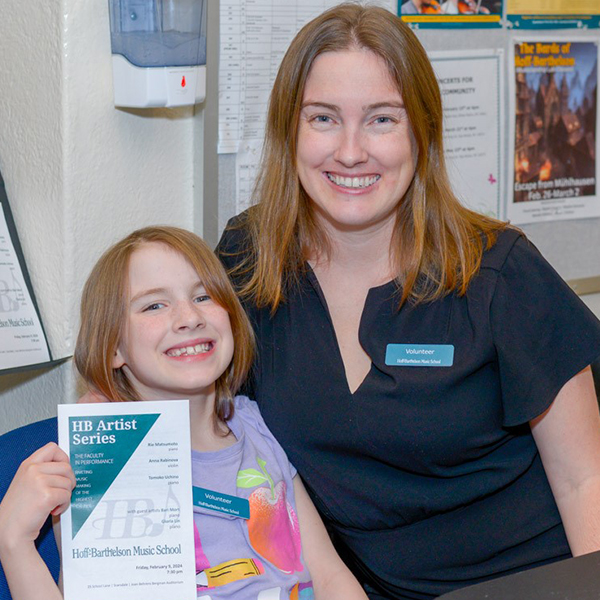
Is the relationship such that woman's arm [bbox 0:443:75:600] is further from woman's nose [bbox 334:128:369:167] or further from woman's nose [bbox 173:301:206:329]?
woman's nose [bbox 334:128:369:167]

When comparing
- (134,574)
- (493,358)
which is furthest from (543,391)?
(134,574)

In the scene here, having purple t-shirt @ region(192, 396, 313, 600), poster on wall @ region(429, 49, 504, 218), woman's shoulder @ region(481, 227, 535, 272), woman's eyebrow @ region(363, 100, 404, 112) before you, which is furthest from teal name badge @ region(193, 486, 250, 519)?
poster on wall @ region(429, 49, 504, 218)

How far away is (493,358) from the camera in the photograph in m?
1.46

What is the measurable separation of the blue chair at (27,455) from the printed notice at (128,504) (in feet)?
0.30

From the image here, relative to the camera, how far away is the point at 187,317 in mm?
1373

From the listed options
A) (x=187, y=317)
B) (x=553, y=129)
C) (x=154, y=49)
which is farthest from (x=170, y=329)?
(x=553, y=129)

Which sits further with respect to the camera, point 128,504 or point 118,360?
point 118,360

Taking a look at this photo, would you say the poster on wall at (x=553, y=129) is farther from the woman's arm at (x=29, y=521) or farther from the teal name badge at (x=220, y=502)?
the woman's arm at (x=29, y=521)

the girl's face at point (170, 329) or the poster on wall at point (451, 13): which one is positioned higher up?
the poster on wall at point (451, 13)

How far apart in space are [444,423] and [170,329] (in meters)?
0.47

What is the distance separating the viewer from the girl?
1369mm

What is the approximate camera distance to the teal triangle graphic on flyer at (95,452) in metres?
1.22

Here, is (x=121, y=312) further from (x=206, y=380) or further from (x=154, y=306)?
(x=206, y=380)

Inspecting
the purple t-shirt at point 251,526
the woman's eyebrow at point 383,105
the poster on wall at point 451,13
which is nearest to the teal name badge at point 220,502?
the purple t-shirt at point 251,526
